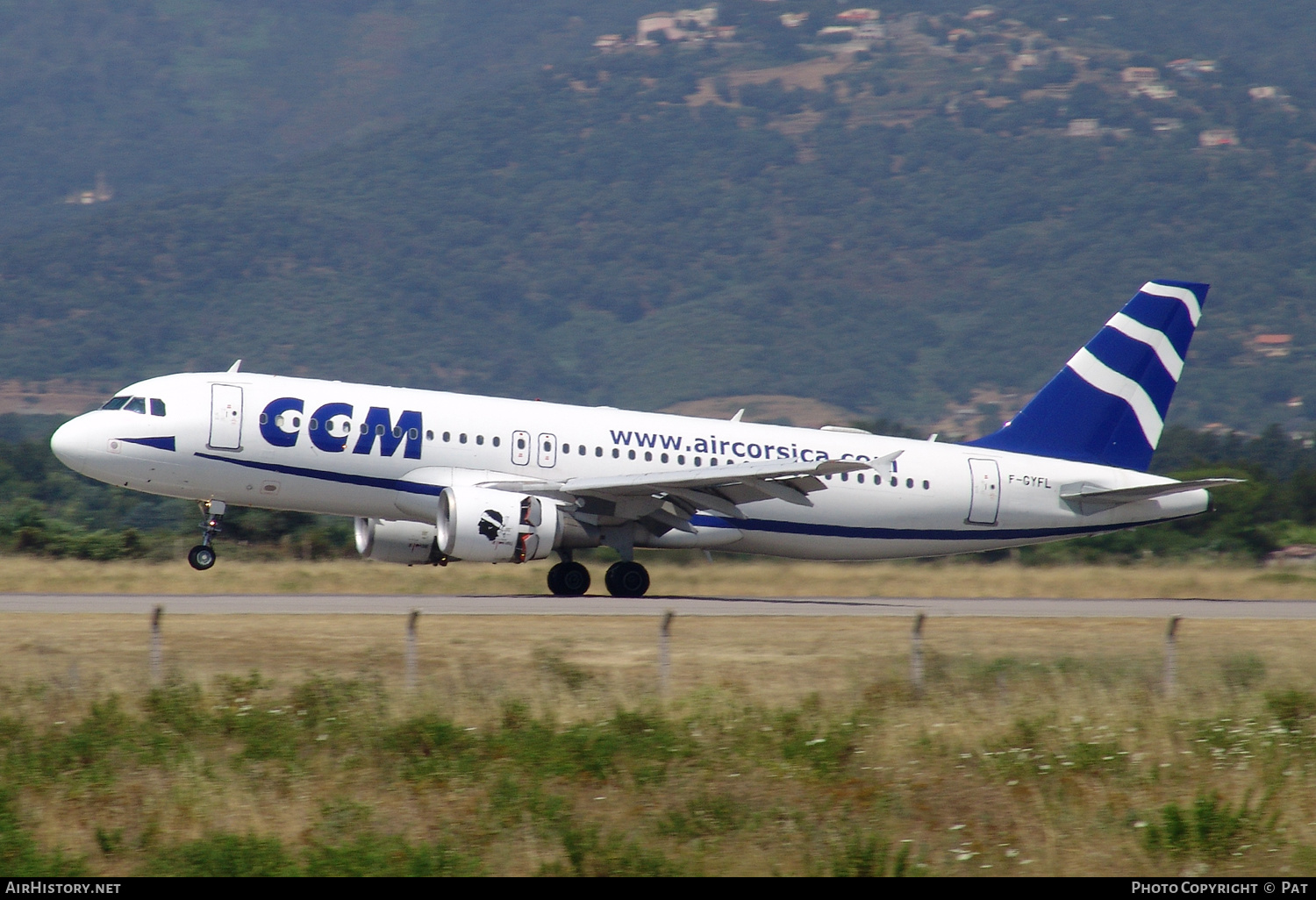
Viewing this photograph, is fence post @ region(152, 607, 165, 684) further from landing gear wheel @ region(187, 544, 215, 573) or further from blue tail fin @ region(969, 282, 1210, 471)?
blue tail fin @ region(969, 282, 1210, 471)

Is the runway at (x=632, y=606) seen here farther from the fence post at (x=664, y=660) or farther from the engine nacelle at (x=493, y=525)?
the fence post at (x=664, y=660)

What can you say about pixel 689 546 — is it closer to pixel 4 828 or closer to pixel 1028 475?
pixel 1028 475

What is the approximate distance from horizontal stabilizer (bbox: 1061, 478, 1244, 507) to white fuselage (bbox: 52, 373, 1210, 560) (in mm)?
142

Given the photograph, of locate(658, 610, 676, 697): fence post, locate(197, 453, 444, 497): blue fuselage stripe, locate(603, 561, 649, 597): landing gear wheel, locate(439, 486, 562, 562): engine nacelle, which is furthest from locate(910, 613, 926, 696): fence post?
locate(197, 453, 444, 497): blue fuselage stripe

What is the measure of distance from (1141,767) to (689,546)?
48.8ft

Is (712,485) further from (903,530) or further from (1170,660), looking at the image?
(1170,660)

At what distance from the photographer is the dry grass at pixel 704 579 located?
30.5 metres

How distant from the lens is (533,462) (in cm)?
2872

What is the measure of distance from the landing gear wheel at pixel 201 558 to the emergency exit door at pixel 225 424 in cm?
182

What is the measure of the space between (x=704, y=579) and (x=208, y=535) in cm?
1034

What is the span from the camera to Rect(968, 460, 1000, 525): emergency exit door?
103 feet

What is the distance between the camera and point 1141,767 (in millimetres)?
15172

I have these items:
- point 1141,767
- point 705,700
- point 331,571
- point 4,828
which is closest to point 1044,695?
point 1141,767

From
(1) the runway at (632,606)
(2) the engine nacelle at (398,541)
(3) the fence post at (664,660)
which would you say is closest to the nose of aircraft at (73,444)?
(1) the runway at (632,606)
